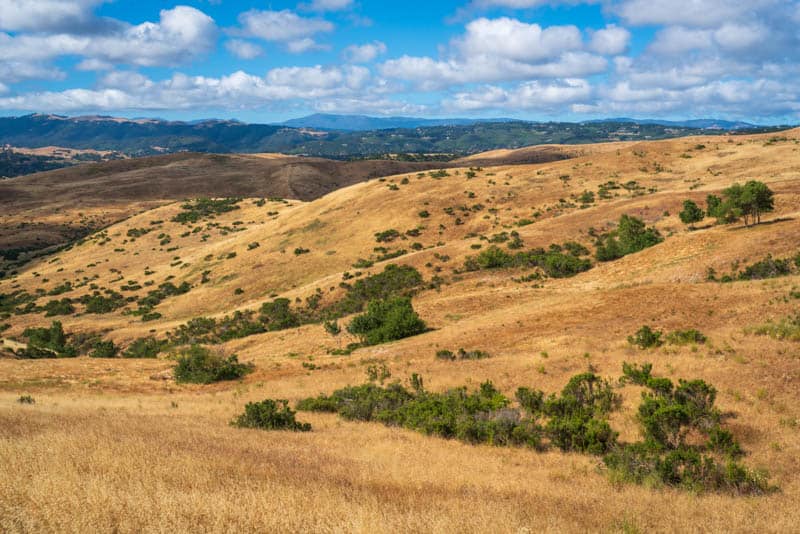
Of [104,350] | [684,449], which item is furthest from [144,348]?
[684,449]

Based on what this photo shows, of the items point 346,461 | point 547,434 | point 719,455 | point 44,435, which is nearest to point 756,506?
point 719,455

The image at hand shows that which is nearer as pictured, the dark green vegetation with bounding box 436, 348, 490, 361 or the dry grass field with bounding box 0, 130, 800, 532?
the dry grass field with bounding box 0, 130, 800, 532

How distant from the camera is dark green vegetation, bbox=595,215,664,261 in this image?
37531 millimetres

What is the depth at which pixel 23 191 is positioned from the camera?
437 feet

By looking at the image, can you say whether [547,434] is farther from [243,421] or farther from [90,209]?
[90,209]

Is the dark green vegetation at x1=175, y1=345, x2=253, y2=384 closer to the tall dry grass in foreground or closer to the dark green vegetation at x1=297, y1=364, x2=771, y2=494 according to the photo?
the dark green vegetation at x1=297, y1=364, x2=771, y2=494

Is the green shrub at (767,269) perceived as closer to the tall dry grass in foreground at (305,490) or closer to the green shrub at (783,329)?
the green shrub at (783,329)

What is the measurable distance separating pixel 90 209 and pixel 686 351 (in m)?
131

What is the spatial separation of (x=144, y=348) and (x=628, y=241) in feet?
126

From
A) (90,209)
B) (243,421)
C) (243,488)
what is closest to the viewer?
(243,488)

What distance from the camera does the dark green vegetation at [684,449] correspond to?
9445mm

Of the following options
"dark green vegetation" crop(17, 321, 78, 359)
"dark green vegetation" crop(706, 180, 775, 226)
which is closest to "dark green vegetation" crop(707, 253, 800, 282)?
"dark green vegetation" crop(706, 180, 775, 226)

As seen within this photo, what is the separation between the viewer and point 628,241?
3797 cm

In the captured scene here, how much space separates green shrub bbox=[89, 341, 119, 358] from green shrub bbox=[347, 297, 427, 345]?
21.0 m
